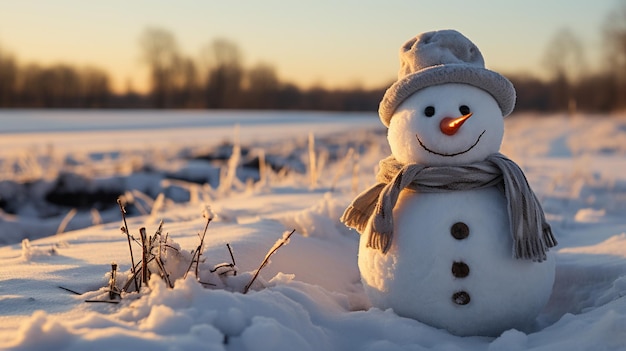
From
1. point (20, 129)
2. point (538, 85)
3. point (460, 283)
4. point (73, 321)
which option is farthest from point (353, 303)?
point (538, 85)

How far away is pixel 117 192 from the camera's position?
7301mm

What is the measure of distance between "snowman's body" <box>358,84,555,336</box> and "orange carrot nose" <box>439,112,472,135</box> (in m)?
0.01

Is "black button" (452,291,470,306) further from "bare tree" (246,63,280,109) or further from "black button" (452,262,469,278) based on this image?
"bare tree" (246,63,280,109)

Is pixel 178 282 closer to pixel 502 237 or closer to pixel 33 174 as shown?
pixel 502 237

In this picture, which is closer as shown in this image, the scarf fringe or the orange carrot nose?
the orange carrot nose

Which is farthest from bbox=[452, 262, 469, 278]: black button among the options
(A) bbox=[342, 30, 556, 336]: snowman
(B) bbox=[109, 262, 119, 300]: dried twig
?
(B) bbox=[109, 262, 119, 300]: dried twig

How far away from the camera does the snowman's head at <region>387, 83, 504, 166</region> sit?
7.93ft

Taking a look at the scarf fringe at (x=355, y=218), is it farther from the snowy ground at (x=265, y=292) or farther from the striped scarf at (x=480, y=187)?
the snowy ground at (x=265, y=292)

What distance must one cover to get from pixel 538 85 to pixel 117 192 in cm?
6195

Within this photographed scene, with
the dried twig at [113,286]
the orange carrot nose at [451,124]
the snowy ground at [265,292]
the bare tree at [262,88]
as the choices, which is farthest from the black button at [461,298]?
the bare tree at [262,88]

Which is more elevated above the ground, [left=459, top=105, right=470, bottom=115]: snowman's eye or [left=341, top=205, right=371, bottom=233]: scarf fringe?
[left=459, top=105, right=470, bottom=115]: snowman's eye

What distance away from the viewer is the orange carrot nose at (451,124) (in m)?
2.35

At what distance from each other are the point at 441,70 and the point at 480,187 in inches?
18.7

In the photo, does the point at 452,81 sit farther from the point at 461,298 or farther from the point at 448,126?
the point at 461,298
